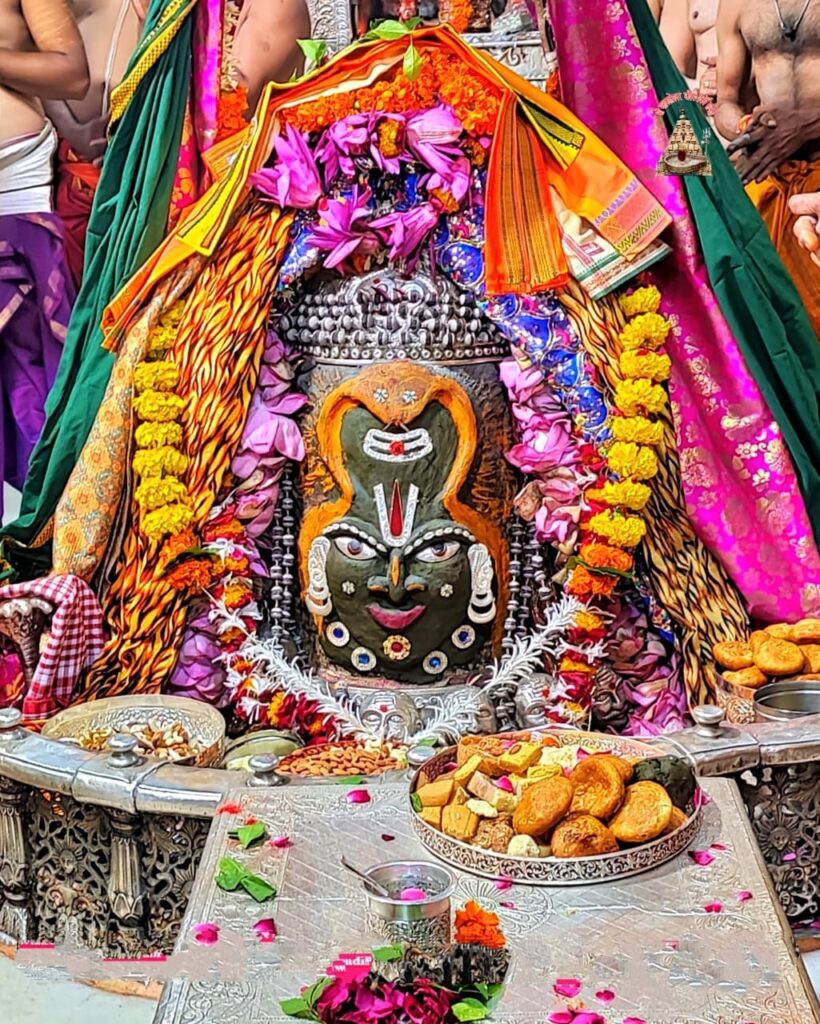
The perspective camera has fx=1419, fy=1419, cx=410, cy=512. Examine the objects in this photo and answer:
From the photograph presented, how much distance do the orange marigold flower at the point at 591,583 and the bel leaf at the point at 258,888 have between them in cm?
207

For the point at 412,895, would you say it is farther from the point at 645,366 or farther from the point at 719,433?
the point at 719,433

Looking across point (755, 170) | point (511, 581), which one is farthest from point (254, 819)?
point (755, 170)

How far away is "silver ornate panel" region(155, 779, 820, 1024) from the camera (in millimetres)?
2477

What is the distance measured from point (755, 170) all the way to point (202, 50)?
2.13m

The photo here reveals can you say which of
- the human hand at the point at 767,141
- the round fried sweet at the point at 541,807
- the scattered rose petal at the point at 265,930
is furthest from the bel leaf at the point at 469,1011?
the human hand at the point at 767,141

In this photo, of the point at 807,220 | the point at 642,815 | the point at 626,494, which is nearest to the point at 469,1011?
the point at 642,815

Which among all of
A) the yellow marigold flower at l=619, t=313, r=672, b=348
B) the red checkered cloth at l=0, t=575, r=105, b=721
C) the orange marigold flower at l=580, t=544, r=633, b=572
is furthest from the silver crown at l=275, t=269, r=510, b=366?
the red checkered cloth at l=0, t=575, r=105, b=721

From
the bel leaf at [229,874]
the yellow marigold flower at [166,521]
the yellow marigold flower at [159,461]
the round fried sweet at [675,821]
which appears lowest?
the bel leaf at [229,874]

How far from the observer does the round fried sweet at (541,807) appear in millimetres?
2949

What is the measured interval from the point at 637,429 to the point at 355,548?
1.00 meters

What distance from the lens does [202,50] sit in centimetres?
519

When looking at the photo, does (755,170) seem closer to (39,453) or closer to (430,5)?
(430,5)

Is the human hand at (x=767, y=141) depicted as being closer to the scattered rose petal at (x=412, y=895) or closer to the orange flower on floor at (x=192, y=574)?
the orange flower on floor at (x=192, y=574)

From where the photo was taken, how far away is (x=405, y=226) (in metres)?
4.69
